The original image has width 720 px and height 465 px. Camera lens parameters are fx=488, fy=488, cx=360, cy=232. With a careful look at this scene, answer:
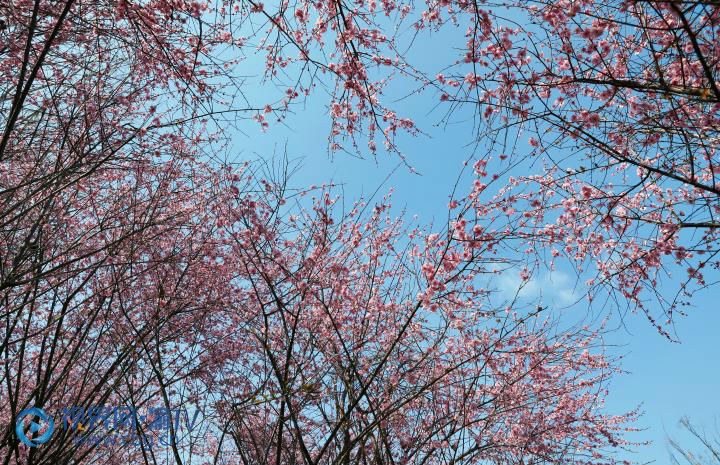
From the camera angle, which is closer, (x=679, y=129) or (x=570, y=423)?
(x=679, y=129)

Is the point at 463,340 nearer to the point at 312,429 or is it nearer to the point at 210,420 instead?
the point at 312,429

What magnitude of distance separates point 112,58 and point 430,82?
3321mm

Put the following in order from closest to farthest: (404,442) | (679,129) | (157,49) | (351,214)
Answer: (679,129) → (157,49) → (404,442) → (351,214)

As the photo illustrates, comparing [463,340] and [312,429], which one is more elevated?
[463,340]

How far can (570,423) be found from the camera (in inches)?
318

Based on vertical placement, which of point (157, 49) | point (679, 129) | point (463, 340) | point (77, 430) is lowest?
point (77, 430)

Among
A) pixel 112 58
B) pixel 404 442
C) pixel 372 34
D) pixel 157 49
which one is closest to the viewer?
pixel 372 34

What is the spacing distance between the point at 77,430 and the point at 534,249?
5.55 metres

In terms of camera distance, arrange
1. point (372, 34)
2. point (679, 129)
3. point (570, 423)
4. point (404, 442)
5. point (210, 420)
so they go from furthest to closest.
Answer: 1. point (570, 423)
2. point (404, 442)
3. point (210, 420)
4. point (372, 34)
5. point (679, 129)

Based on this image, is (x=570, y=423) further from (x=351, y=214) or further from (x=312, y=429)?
(x=351, y=214)

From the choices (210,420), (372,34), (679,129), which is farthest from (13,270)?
(679,129)

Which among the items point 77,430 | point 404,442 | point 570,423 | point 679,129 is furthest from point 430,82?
point 570,423

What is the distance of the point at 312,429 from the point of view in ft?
24.3

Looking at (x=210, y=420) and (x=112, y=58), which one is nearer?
(x=112, y=58)
